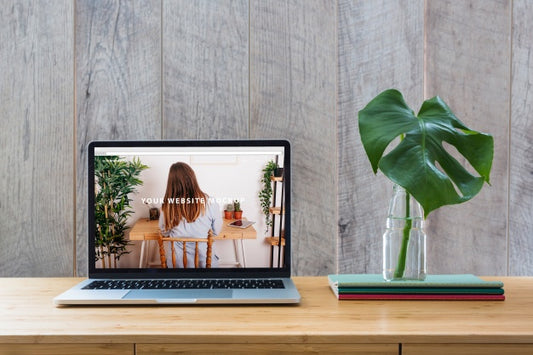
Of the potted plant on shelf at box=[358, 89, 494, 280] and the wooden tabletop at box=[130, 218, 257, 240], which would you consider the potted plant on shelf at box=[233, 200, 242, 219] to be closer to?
the wooden tabletop at box=[130, 218, 257, 240]

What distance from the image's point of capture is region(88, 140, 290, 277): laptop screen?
3.52 feet

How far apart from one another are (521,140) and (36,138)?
1284mm

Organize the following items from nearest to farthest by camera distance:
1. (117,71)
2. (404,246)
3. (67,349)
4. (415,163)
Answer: (67,349), (415,163), (404,246), (117,71)


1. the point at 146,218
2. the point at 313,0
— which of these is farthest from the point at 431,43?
the point at 146,218

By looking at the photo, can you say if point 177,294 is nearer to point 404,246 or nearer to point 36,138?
point 404,246

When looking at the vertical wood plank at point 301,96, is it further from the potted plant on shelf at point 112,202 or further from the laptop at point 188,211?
the potted plant on shelf at point 112,202

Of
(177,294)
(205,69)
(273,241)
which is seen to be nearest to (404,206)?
(273,241)

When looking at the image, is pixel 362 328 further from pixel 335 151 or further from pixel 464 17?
pixel 464 17

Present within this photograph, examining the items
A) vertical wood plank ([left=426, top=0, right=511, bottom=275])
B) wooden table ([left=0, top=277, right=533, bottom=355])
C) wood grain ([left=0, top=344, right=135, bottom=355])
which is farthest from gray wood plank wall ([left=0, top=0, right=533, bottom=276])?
wood grain ([left=0, top=344, right=135, bottom=355])

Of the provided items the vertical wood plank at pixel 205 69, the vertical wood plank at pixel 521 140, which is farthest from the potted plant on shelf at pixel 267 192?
the vertical wood plank at pixel 521 140

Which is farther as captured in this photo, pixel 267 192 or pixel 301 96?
pixel 301 96

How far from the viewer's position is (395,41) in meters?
1.26

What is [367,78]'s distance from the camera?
4.14 feet

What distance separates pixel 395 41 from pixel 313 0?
243 millimetres
